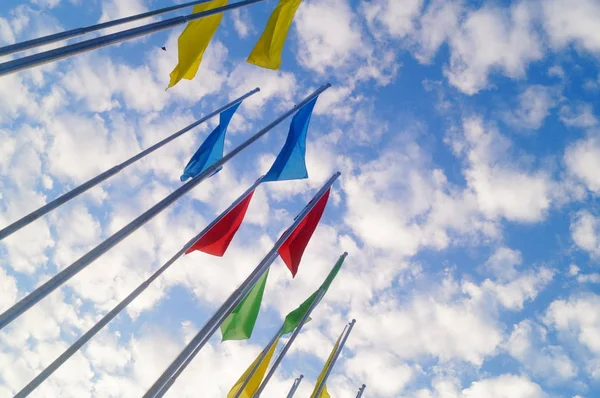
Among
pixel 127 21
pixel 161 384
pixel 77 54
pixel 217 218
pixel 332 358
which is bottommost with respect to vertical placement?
pixel 161 384

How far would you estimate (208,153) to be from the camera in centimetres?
1297

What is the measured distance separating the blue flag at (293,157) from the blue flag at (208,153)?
208 centimetres

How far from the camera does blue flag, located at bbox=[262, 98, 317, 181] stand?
11.5 m

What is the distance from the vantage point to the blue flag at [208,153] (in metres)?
12.9

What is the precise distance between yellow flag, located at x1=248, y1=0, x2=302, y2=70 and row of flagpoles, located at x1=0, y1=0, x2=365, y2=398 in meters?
0.02

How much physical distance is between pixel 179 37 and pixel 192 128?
422cm

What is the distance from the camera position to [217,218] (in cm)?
1192

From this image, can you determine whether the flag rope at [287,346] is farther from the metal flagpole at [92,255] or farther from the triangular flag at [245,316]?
the metal flagpole at [92,255]

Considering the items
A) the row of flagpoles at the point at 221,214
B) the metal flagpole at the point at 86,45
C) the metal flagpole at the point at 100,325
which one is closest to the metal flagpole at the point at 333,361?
the row of flagpoles at the point at 221,214

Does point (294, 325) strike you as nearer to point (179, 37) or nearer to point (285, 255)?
point (285, 255)

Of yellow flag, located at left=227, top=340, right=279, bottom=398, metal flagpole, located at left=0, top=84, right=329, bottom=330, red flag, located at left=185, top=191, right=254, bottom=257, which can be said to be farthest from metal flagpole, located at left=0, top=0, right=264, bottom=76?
yellow flag, located at left=227, top=340, right=279, bottom=398

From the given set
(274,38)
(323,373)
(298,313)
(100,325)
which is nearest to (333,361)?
(323,373)

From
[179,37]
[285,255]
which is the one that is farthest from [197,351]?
[179,37]

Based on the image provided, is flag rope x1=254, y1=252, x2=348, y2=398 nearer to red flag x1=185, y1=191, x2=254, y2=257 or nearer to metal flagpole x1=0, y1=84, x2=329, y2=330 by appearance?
red flag x1=185, y1=191, x2=254, y2=257
